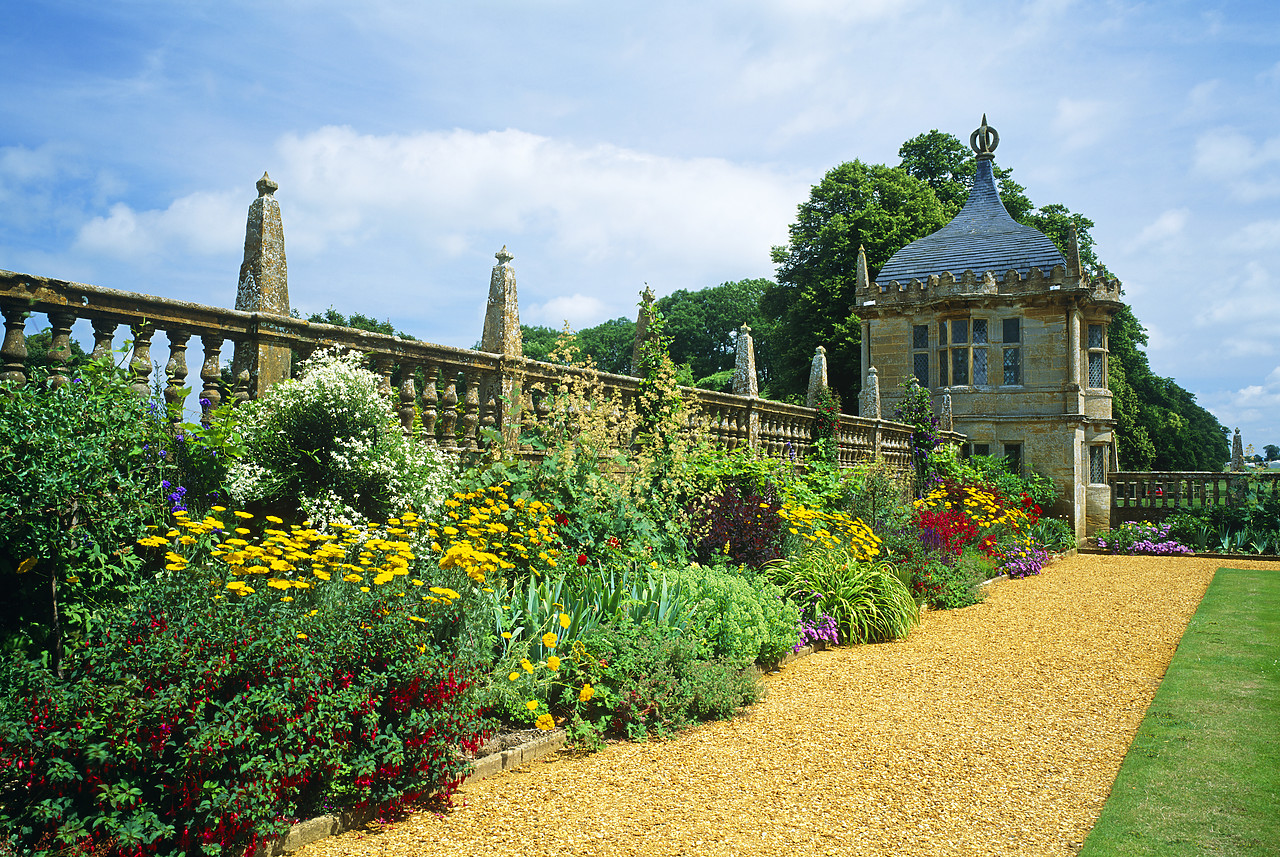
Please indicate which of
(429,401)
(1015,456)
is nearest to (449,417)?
(429,401)

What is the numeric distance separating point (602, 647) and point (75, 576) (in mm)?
2784

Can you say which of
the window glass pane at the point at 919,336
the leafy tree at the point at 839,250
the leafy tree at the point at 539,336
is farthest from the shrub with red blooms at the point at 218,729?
the leafy tree at the point at 539,336

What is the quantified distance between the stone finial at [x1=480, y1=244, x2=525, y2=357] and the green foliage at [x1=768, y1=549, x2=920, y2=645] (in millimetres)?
3469

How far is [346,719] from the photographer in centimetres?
341

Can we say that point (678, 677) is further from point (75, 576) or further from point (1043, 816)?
point (75, 576)

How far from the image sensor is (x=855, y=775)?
13.8 ft

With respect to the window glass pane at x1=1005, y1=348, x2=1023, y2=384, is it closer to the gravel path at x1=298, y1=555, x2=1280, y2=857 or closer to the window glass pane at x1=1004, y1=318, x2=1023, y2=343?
the window glass pane at x1=1004, y1=318, x2=1023, y2=343

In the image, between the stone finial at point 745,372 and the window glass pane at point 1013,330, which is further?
the window glass pane at point 1013,330

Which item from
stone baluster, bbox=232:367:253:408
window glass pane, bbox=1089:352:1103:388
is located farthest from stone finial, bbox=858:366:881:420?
stone baluster, bbox=232:367:253:408

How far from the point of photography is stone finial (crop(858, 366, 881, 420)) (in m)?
17.6

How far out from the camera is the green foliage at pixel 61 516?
11.4ft

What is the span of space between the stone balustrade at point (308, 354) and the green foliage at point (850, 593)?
7.82 feet

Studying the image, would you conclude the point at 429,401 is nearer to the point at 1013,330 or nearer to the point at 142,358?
the point at 142,358

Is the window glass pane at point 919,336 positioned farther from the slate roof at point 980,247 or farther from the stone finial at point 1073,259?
the stone finial at point 1073,259
